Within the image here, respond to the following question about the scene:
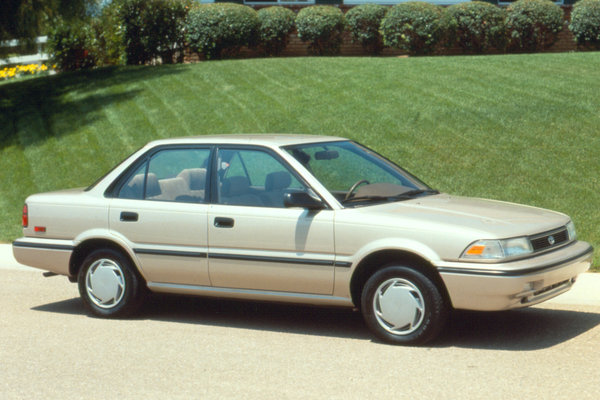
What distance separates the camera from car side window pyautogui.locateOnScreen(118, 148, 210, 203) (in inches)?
302

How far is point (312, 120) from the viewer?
16.5m

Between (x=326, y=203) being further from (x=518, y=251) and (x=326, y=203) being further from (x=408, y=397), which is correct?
Answer: (x=408, y=397)

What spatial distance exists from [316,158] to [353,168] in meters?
0.32

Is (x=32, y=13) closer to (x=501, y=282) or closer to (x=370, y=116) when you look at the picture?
(x=370, y=116)

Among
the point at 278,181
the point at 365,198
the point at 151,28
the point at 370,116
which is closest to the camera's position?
the point at 365,198

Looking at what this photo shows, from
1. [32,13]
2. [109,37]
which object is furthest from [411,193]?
[109,37]

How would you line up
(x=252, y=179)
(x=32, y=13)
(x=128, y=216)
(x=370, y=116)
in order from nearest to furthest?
1. (x=252, y=179)
2. (x=128, y=216)
3. (x=370, y=116)
4. (x=32, y=13)

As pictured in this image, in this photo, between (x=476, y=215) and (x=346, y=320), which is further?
(x=346, y=320)

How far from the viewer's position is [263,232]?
23.4ft

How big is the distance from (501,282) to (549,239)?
0.76m

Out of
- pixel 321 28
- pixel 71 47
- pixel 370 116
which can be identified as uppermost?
pixel 321 28

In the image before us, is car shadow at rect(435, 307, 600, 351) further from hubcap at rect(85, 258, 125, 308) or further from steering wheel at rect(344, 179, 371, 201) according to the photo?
hubcap at rect(85, 258, 125, 308)

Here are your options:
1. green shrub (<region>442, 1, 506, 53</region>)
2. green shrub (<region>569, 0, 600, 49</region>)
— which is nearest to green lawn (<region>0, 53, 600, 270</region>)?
green shrub (<region>442, 1, 506, 53</region>)

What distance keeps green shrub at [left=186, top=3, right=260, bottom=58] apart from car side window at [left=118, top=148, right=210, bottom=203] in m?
15.8
